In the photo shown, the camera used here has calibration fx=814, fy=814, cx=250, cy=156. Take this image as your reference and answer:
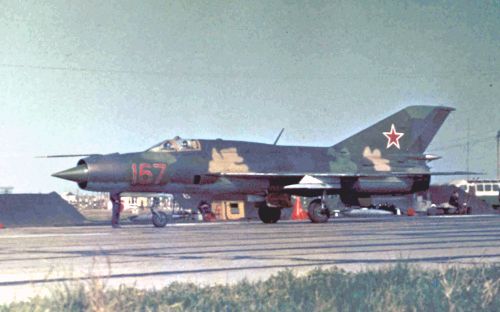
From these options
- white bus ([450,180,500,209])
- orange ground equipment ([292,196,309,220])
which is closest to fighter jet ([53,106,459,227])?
orange ground equipment ([292,196,309,220])

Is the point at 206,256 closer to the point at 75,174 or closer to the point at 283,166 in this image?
the point at 75,174

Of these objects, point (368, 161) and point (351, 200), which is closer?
point (351, 200)

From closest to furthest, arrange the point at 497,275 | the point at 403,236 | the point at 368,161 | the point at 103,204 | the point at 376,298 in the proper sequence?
1. the point at 376,298
2. the point at 497,275
3. the point at 403,236
4. the point at 368,161
5. the point at 103,204

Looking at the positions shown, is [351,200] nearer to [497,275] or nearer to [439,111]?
[439,111]

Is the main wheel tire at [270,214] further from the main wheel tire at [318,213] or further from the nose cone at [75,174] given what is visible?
the nose cone at [75,174]

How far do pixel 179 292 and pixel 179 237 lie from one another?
10.5 metres

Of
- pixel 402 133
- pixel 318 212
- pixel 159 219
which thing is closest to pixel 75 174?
pixel 159 219

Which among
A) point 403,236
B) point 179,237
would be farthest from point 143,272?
point 403,236

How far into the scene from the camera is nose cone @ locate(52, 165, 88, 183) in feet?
73.9

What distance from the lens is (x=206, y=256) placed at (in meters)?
11.9

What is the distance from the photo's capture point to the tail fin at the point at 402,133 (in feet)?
96.5

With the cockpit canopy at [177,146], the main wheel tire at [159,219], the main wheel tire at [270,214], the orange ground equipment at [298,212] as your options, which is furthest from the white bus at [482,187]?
the main wheel tire at [159,219]

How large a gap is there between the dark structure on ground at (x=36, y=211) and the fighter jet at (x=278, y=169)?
240 inches

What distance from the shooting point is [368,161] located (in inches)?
1147
